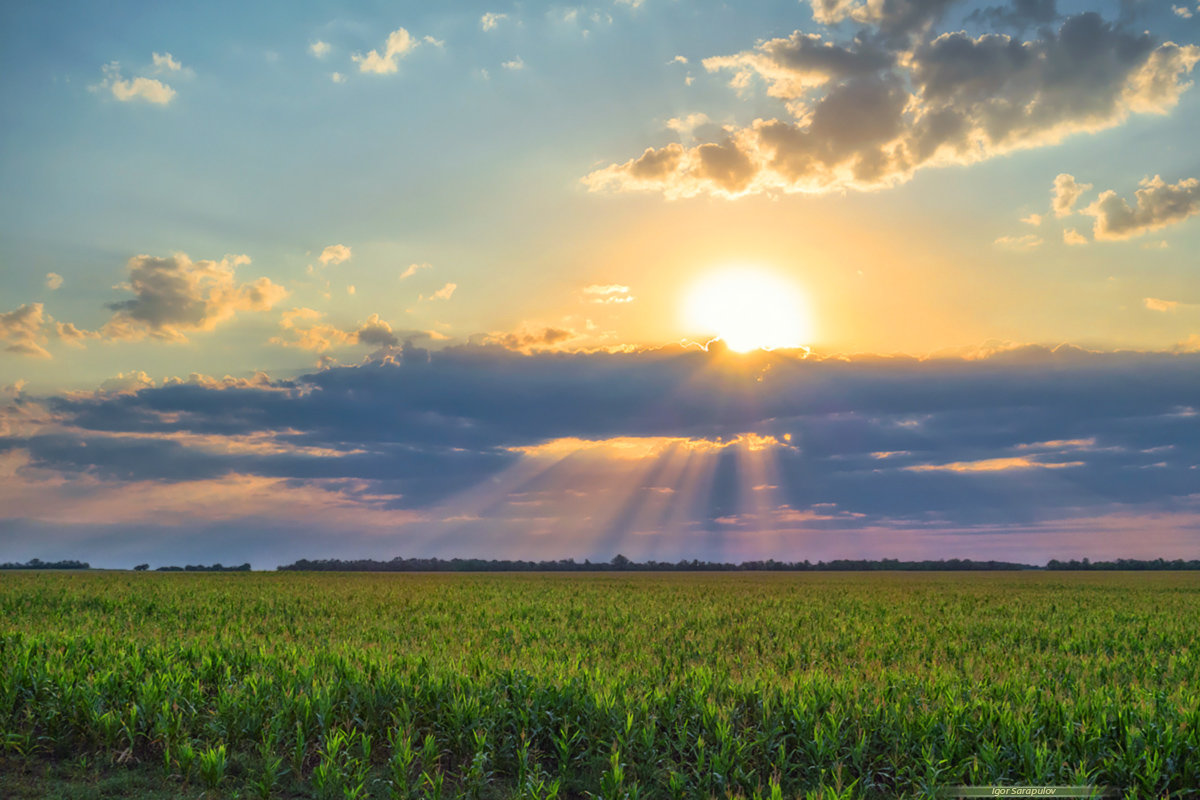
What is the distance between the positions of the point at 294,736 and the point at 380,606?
2490 cm

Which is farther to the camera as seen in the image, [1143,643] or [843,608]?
[843,608]

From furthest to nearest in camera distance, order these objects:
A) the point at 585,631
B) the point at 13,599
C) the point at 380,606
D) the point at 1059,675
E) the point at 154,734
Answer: the point at 13,599 < the point at 380,606 < the point at 585,631 < the point at 1059,675 < the point at 154,734

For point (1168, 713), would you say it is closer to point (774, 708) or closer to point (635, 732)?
point (774, 708)

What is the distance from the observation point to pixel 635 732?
37.1 ft

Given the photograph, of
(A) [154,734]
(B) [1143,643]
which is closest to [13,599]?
(A) [154,734]

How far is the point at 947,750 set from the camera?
35.7 feet

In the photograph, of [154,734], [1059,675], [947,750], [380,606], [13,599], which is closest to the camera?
[947,750]

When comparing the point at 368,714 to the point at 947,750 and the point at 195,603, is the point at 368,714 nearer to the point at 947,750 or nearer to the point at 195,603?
the point at 947,750

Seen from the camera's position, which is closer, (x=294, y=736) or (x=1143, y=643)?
(x=294, y=736)

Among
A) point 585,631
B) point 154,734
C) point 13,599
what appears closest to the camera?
point 154,734

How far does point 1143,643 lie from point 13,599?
51.3 meters

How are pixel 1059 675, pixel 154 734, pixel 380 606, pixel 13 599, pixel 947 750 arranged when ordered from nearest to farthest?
pixel 947 750 < pixel 154 734 < pixel 1059 675 < pixel 380 606 < pixel 13 599

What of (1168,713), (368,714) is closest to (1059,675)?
(1168,713)

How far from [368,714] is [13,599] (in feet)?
122
